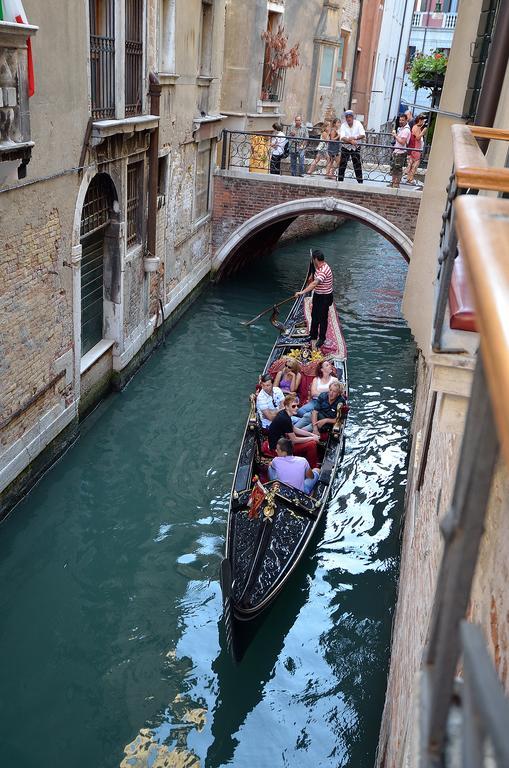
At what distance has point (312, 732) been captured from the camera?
4566 millimetres

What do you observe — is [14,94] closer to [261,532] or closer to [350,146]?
[261,532]

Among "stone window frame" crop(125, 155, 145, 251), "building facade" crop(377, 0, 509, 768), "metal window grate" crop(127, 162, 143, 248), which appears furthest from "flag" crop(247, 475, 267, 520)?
"metal window grate" crop(127, 162, 143, 248)

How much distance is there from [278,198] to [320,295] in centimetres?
394

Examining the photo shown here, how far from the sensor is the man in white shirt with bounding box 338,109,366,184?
12.2m

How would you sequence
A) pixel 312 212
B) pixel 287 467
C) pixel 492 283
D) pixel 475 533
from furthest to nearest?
pixel 312 212 → pixel 287 467 → pixel 475 533 → pixel 492 283

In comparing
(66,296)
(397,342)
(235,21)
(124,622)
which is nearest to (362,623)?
(124,622)

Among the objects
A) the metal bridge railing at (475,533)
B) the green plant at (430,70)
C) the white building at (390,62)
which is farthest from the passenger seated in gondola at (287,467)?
the white building at (390,62)

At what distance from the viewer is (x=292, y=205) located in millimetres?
12633

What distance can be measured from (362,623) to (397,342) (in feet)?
21.5

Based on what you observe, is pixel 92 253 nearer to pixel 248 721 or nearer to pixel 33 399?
pixel 33 399

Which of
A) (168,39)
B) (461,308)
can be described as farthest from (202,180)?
(461,308)

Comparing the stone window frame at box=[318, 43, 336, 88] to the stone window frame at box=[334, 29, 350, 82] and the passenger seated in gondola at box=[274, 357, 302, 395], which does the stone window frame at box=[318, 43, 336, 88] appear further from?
the passenger seated in gondola at box=[274, 357, 302, 395]

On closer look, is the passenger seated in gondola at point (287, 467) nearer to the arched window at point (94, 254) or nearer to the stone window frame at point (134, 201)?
the arched window at point (94, 254)

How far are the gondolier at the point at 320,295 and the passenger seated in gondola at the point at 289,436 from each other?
238 centimetres
